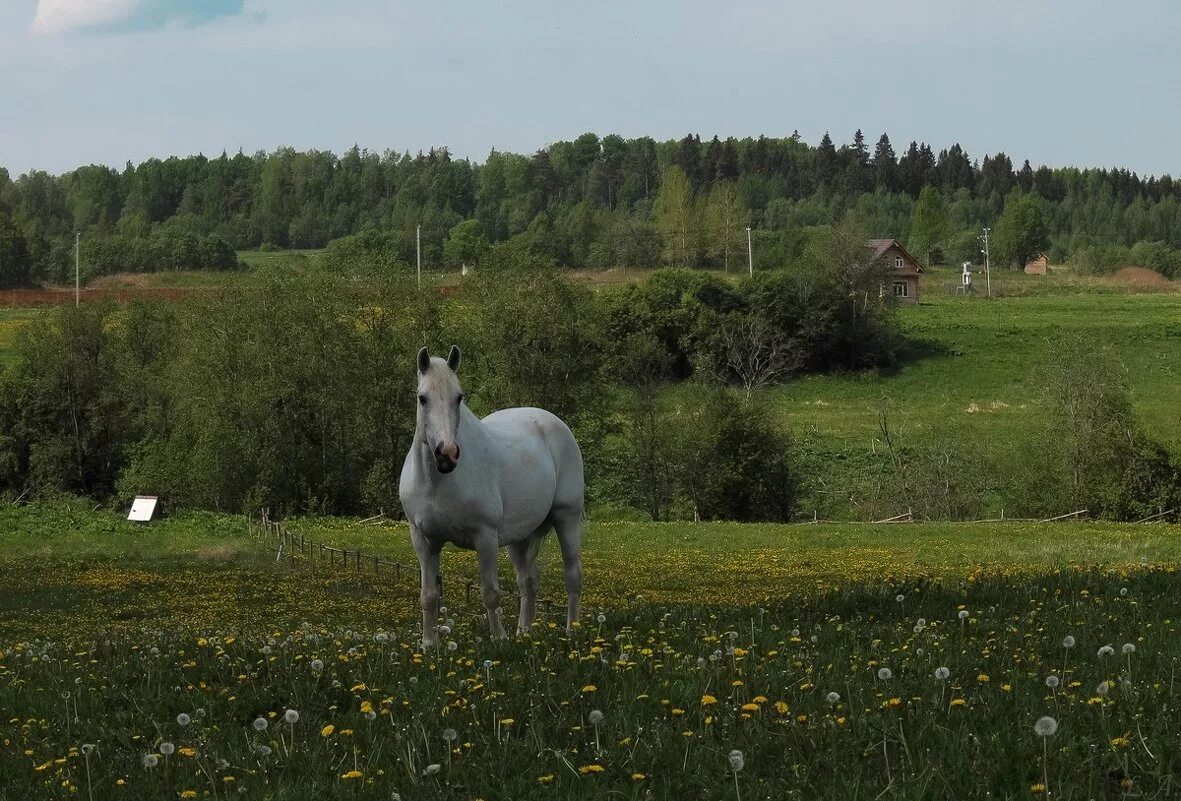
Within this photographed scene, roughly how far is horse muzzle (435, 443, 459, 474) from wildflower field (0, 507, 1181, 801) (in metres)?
1.52

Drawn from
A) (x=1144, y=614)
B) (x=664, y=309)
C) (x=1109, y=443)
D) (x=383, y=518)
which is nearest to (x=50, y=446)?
(x=383, y=518)

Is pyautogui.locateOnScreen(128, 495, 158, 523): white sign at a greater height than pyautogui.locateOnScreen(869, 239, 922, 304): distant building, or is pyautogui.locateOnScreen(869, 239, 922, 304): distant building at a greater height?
pyautogui.locateOnScreen(869, 239, 922, 304): distant building

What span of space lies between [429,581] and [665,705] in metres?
5.85

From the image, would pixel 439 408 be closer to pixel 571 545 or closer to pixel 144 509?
pixel 571 545

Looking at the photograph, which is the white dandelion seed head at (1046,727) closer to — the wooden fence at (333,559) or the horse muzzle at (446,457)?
the horse muzzle at (446,457)

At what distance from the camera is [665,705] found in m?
7.72

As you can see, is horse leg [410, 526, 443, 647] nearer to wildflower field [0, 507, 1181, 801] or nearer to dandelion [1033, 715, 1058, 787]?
wildflower field [0, 507, 1181, 801]

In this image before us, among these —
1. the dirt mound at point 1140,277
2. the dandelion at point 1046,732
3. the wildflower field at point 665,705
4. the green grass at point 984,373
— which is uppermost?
the dandelion at point 1046,732

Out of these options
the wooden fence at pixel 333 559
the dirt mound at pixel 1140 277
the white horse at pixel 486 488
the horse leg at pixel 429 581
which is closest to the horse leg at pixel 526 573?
the white horse at pixel 486 488

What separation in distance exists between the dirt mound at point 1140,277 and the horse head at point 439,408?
16252cm

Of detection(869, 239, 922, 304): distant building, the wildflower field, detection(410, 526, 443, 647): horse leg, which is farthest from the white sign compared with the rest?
detection(869, 239, 922, 304): distant building

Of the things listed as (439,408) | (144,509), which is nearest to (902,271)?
(144,509)

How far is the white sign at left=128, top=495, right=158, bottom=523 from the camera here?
44625 mm

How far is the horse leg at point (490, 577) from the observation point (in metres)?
13.3
